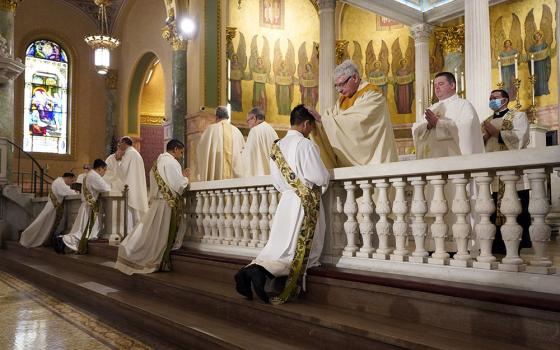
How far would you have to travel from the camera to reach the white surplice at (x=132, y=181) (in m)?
9.97

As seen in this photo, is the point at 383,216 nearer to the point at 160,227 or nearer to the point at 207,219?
the point at 207,219

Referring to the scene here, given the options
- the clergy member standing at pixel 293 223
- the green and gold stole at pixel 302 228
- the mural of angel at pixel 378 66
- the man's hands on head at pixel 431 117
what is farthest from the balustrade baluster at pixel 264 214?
the mural of angel at pixel 378 66

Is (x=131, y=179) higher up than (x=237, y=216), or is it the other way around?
(x=131, y=179)

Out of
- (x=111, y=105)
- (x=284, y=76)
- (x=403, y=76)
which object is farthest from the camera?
(x=111, y=105)

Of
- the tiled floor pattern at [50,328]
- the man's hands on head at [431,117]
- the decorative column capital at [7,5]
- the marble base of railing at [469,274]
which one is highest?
the decorative column capital at [7,5]

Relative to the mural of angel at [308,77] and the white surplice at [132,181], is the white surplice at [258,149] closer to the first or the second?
the white surplice at [132,181]

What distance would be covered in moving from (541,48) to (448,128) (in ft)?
33.7

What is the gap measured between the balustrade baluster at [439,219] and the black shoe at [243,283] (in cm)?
137

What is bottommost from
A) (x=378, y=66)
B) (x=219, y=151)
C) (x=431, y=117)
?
(x=431, y=117)

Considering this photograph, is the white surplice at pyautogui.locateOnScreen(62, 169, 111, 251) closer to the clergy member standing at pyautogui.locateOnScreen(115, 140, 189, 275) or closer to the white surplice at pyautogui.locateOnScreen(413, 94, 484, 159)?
the clergy member standing at pyautogui.locateOnScreen(115, 140, 189, 275)

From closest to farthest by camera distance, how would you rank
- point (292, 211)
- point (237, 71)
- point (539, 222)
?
point (539, 222)
point (292, 211)
point (237, 71)

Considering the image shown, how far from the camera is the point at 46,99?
1939 centimetres

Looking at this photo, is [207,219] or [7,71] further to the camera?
[7,71]

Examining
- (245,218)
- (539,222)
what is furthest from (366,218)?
(245,218)
